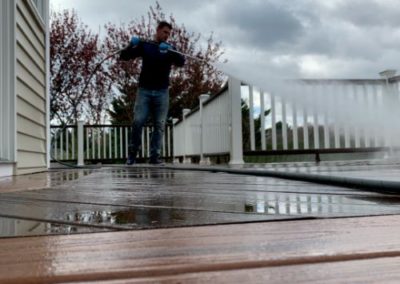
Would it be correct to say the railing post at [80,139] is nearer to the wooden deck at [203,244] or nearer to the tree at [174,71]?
the tree at [174,71]

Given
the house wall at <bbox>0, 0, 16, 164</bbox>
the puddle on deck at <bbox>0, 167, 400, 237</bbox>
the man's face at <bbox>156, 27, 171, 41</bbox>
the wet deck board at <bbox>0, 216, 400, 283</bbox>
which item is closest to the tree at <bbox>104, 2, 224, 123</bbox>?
the man's face at <bbox>156, 27, 171, 41</bbox>

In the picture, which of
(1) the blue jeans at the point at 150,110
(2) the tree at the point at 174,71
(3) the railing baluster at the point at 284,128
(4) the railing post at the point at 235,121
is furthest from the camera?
(2) the tree at the point at 174,71

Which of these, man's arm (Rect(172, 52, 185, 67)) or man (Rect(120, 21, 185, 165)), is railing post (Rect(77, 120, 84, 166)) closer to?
man (Rect(120, 21, 185, 165))

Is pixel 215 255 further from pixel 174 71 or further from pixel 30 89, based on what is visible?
pixel 174 71

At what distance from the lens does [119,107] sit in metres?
13.2

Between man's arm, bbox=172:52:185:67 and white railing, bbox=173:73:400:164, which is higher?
man's arm, bbox=172:52:185:67

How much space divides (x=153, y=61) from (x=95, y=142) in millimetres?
Result: 4433

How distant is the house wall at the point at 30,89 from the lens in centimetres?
305

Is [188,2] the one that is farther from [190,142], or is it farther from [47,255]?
[47,255]

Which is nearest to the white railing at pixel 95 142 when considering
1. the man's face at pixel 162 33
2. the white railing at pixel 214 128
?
the white railing at pixel 214 128

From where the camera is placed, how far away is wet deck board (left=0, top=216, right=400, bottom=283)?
47 centimetres

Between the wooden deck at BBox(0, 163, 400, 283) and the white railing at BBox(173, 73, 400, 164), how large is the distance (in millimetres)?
3686

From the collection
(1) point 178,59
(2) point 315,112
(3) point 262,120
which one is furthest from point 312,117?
(1) point 178,59

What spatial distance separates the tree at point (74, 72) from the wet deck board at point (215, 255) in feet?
39.9
